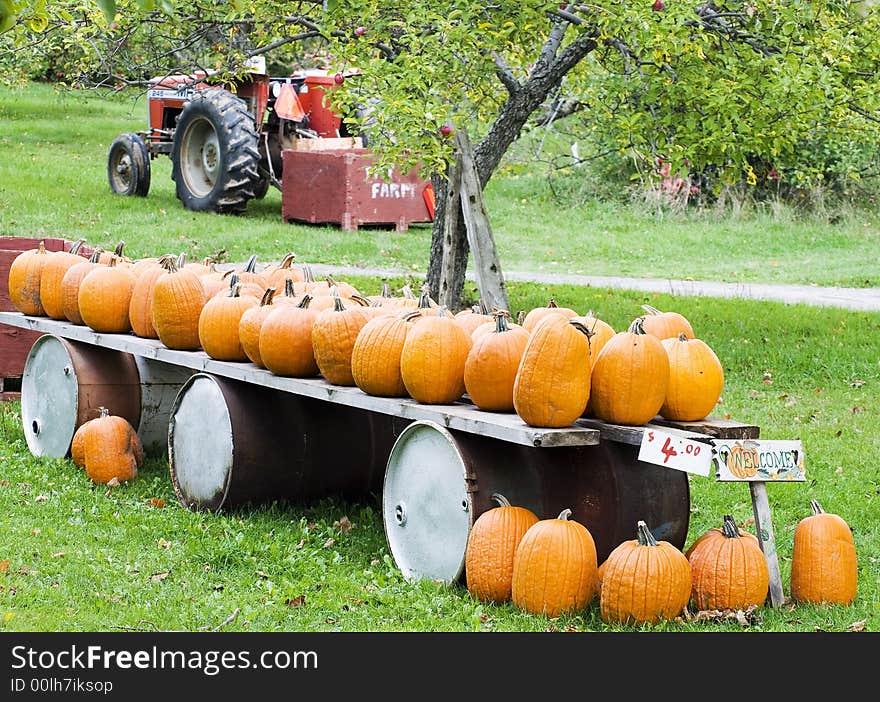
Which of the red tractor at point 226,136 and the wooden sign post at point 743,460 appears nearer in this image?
the wooden sign post at point 743,460

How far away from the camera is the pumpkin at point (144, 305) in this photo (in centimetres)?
690

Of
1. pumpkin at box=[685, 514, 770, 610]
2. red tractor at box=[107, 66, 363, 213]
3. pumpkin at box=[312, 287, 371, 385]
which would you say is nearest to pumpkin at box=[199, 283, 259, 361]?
pumpkin at box=[312, 287, 371, 385]

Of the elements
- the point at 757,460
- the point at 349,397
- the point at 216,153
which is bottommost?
the point at 757,460

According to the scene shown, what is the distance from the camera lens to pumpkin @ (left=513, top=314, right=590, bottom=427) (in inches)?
184

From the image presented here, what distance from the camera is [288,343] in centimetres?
580

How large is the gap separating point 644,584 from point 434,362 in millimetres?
1293

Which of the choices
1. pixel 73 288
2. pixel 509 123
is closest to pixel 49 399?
pixel 73 288

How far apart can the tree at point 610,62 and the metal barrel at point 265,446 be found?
306 cm

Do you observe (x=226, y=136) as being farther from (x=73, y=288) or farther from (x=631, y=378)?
(x=631, y=378)

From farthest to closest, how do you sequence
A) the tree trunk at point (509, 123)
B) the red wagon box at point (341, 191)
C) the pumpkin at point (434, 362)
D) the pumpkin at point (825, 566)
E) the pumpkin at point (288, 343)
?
the red wagon box at point (341, 191)
the tree trunk at point (509, 123)
the pumpkin at point (288, 343)
the pumpkin at point (434, 362)
the pumpkin at point (825, 566)

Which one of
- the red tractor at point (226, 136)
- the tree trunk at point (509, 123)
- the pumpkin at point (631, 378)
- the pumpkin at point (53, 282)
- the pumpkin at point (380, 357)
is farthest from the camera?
the red tractor at point (226, 136)

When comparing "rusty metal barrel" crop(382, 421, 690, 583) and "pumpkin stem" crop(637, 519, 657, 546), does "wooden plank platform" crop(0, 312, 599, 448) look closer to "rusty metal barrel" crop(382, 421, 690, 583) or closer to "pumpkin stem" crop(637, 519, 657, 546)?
"rusty metal barrel" crop(382, 421, 690, 583)

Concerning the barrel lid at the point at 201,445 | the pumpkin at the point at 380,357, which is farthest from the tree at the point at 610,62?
the pumpkin at the point at 380,357

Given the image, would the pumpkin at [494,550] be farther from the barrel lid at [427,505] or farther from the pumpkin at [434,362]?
the pumpkin at [434,362]
